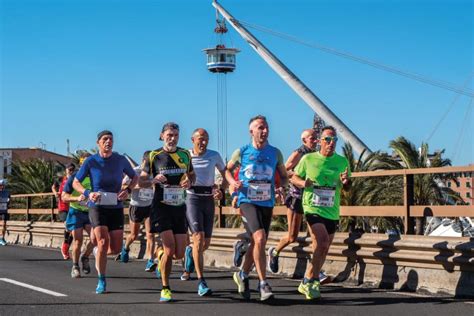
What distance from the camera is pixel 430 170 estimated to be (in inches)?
385

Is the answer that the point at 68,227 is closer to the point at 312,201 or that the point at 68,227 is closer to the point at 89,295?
the point at 89,295

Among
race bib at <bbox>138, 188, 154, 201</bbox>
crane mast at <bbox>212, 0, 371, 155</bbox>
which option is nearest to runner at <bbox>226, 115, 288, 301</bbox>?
race bib at <bbox>138, 188, 154, 201</bbox>

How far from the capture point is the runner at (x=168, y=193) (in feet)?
30.5

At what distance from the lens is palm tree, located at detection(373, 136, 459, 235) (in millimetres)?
26094

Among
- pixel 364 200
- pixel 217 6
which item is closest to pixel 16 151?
pixel 217 6

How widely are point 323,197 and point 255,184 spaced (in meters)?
0.82

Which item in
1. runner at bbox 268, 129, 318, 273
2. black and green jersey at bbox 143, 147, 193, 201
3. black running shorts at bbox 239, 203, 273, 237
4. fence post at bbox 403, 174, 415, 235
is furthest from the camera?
runner at bbox 268, 129, 318, 273

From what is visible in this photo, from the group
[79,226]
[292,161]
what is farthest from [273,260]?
[79,226]

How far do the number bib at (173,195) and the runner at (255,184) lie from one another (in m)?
0.62

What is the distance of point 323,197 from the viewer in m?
9.42

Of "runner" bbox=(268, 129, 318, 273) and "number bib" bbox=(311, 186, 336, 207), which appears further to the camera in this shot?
"runner" bbox=(268, 129, 318, 273)

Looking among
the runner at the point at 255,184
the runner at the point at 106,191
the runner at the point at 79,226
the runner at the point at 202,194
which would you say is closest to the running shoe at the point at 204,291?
the runner at the point at 202,194

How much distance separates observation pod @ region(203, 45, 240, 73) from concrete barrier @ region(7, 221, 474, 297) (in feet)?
314

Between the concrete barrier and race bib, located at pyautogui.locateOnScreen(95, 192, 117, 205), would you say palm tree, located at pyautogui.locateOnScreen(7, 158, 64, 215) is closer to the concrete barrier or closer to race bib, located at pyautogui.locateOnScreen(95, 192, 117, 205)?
the concrete barrier
